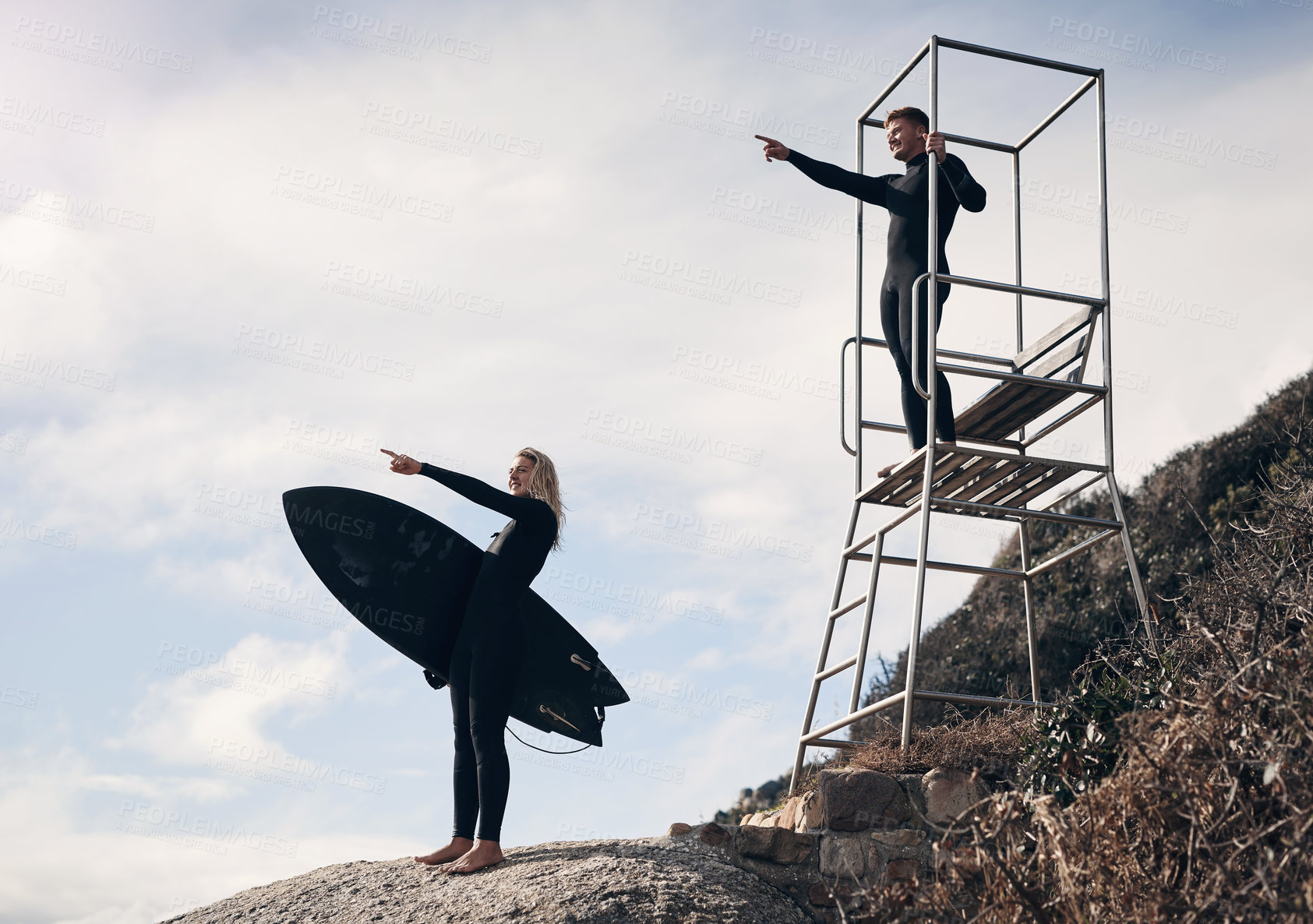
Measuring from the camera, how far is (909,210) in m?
5.83

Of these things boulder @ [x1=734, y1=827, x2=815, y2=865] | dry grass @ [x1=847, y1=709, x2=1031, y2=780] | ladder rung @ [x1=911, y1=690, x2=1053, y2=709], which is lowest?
boulder @ [x1=734, y1=827, x2=815, y2=865]

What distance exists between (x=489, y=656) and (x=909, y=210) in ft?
9.57

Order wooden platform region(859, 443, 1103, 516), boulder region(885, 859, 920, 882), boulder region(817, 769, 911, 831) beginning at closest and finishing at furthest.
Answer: boulder region(885, 859, 920, 882) → boulder region(817, 769, 911, 831) → wooden platform region(859, 443, 1103, 516)

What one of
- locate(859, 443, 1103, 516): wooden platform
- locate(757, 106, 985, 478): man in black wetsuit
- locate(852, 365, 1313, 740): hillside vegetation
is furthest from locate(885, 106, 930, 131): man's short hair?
locate(852, 365, 1313, 740): hillside vegetation

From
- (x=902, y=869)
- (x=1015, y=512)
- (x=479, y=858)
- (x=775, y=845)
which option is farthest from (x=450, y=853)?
(x=1015, y=512)

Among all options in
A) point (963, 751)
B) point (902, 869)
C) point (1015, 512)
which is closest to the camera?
point (902, 869)

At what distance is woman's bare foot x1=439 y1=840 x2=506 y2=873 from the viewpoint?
16.8ft

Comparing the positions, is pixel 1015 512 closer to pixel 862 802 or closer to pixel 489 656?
pixel 862 802

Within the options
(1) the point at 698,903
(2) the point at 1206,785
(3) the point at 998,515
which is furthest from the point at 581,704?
(2) the point at 1206,785

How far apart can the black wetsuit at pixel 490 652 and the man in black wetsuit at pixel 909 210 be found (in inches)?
69.9

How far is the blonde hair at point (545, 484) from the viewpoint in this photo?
18.5 ft

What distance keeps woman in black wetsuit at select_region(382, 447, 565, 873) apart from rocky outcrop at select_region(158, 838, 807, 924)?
20 cm

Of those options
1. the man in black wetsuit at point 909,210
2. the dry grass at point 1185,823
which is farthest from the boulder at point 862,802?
the man in black wetsuit at point 909,210

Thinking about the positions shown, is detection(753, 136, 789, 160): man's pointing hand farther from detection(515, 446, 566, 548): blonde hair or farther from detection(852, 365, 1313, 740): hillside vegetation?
detection(852, 365, 1313, 740): hillside vegetation
